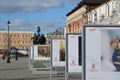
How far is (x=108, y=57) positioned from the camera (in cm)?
1019

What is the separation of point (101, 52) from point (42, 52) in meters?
25.7

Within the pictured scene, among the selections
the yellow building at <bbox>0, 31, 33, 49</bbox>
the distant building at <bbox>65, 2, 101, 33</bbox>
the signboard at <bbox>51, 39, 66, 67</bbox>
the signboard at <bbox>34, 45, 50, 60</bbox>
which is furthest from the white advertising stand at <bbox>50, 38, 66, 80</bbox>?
the yellow building at <bbox>0, 31, 33, 49</bbox>

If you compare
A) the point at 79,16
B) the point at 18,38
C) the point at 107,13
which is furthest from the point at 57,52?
the point at 18,38

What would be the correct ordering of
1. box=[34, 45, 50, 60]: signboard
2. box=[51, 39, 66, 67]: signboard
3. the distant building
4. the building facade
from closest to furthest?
1. box=[51, 39, 66, 67]: signboard
2. box=[34, 45, 50, 60]: signboard
3. the building facade
4. the distant building

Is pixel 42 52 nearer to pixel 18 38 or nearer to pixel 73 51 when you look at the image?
pixel 73 51

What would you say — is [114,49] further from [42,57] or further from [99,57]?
[42,57]

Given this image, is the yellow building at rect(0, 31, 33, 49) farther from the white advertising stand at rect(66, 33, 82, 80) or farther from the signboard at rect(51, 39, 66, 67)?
the white advertising stand at rect(66, 33, 82, 80)

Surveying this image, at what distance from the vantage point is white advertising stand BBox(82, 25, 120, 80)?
1013 cm

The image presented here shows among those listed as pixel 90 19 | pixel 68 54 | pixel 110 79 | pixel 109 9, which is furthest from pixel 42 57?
pixel 90 19

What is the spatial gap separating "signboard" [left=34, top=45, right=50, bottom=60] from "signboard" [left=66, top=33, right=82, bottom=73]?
68.6 feet

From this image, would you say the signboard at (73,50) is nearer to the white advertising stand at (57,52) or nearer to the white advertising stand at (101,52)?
Answer: the white advertising stand at (101,52)

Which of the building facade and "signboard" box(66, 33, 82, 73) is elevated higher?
the building facade

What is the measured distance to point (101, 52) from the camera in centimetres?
1020

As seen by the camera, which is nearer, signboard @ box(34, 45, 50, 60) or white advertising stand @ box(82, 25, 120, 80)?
white advertising stand @ box(82, 25, 120, 80)
